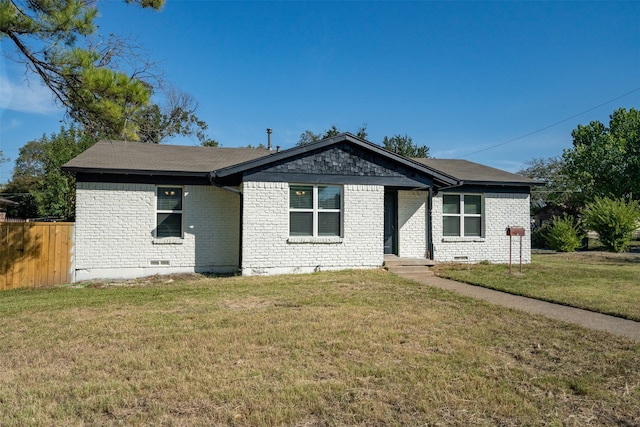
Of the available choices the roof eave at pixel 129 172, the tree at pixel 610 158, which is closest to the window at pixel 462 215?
the roof eave at pixel 129 172

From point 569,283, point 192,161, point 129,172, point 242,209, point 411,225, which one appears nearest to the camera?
point 569,283

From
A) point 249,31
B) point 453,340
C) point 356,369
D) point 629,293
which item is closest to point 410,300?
point 453,340

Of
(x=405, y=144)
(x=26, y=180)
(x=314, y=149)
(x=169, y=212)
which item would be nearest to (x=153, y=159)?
(x=169, y=212)

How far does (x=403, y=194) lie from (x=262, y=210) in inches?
198

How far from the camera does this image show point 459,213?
1369 cm

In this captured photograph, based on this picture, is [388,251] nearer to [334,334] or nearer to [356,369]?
[334,334]

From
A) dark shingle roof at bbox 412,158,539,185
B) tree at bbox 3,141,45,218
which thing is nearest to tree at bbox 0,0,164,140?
dark shingle roof at bbox 412,158,539,185

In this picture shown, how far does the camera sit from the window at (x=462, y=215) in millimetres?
13602

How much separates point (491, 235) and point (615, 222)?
10.0m

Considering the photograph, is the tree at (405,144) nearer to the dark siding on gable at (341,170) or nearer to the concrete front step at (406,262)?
the dark siding on gable at (341,170)

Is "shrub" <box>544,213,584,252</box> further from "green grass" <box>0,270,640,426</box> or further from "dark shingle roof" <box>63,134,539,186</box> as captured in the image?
"green grass" <box>0,270,640,426</box>

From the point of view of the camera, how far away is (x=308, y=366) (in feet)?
13.7

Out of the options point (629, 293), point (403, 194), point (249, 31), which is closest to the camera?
point (629, 293)

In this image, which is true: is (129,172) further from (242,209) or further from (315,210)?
(315,210)
